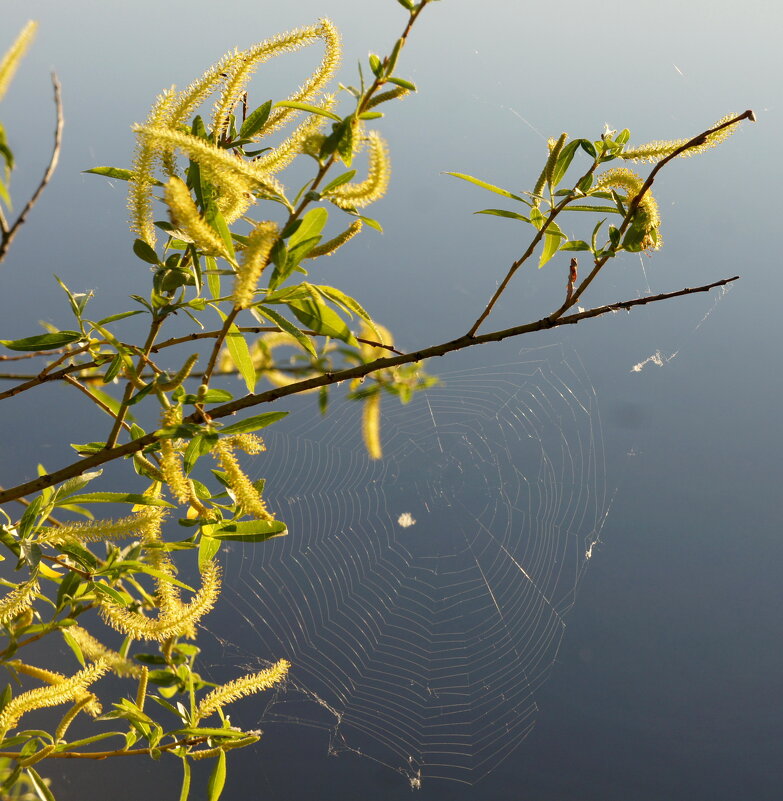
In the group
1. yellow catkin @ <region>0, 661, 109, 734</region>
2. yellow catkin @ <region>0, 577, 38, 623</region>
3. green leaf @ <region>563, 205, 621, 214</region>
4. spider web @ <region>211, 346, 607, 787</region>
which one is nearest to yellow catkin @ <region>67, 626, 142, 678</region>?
yellow catkin @ <region>0, 661, 109, 734</region>

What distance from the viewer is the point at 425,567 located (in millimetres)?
4500

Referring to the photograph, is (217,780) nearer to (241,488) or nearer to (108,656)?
(108,656)

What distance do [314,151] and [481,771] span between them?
14.5ft

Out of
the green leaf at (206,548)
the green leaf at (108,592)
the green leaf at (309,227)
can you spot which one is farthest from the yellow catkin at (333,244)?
the green leaf at (108,592)

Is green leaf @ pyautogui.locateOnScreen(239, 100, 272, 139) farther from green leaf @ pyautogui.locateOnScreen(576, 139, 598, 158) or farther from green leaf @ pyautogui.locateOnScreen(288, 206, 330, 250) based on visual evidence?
green leaf @ pyautogui.locateOnScreen(576, 139, 598, 158)

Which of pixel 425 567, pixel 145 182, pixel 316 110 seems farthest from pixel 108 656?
pixel 425 567

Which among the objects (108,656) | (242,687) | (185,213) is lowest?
(242,687)

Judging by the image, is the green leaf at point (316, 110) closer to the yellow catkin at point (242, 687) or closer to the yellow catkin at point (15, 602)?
the yellow catkin at point (15, 602)

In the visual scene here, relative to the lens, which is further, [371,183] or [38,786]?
[38,786]

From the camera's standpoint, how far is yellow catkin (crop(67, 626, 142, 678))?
794 mm

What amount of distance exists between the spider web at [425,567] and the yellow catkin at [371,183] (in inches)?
124

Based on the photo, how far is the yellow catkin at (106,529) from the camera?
28.0 inches

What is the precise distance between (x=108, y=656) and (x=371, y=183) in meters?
0.57

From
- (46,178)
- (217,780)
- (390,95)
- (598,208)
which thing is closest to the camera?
(46,178)
